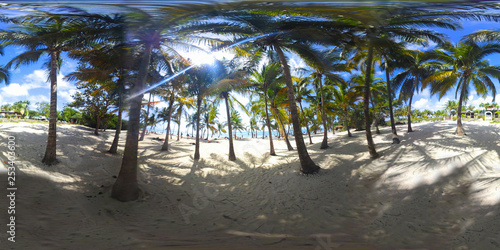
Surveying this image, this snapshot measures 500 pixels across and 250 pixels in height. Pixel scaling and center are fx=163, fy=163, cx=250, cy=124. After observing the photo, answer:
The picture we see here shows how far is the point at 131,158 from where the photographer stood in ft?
14.5

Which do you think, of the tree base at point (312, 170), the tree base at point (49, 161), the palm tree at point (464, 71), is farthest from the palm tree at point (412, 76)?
the tree base at point (49, 161)

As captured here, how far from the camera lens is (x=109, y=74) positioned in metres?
6.75

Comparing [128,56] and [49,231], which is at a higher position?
[128,56]

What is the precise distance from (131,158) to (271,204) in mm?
3905

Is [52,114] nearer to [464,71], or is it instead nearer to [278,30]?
[278,30]

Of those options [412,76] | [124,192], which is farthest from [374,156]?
[412,76]

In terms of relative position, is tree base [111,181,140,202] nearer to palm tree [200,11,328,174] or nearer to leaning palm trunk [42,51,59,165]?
leaning palm trunk [42,51,59,165]

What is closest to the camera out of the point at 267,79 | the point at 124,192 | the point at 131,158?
the point at 124,192

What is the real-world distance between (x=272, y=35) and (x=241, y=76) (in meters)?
4.13

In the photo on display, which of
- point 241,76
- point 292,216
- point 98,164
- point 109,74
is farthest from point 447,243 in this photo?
point 109,74

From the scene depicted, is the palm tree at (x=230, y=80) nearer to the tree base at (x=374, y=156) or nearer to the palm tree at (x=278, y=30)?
the palm tree at (x=278, y=30)

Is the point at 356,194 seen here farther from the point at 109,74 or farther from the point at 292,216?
the point at 109,74

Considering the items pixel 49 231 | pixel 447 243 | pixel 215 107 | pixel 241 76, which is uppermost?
pixel 241 76

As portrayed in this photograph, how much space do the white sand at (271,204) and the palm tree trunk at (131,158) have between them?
0.82 feet
